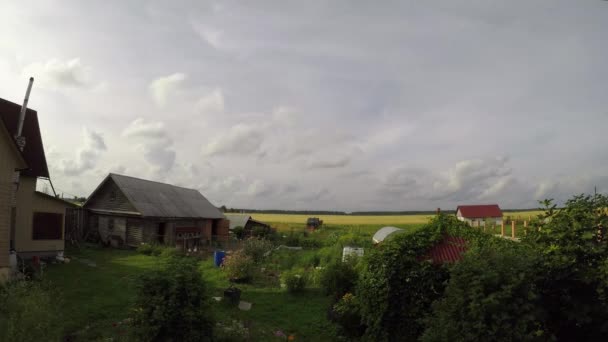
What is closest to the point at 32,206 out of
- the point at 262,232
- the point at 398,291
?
the point at 398,291

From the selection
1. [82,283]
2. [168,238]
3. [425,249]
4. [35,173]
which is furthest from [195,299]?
[168,238]

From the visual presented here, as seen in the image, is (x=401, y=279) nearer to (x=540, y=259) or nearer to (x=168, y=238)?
(x=540, y=259)

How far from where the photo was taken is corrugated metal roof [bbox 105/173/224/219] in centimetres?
2549

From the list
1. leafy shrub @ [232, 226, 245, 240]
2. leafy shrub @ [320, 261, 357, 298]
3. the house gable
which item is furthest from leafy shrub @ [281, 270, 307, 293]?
leafy shrub @ [232, 226, 245, 240]

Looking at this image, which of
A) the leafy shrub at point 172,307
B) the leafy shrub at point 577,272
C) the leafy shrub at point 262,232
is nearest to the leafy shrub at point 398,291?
the leafy shrub at point 577,272

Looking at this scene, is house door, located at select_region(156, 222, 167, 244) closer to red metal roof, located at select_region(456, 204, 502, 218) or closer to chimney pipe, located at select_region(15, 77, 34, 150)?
chimney pipe, located at select_region(15, 77, 34, 150)

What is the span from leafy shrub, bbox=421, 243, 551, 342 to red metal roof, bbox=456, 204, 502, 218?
6056 cm

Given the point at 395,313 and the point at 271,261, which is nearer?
the point at 395,313

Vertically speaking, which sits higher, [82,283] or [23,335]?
[23,335]

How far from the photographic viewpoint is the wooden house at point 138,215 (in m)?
24.8

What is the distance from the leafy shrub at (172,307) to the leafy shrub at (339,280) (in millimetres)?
5462

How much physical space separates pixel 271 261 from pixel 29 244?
1200cm

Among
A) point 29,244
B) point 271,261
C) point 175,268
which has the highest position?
point 175,268

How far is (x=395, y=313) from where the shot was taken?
8.45m
